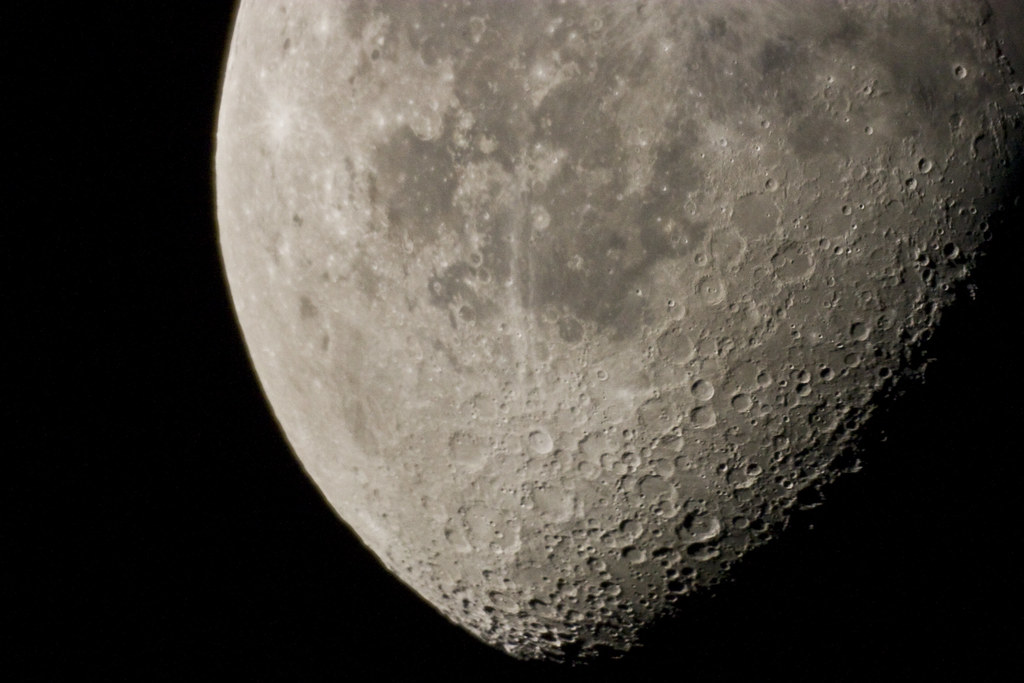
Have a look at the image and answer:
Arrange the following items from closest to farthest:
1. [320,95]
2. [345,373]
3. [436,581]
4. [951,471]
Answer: [951,471], [320,95], [345,373], [436,581]

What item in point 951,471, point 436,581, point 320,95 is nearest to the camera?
point 951,471

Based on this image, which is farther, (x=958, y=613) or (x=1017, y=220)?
(x=958, y=613)

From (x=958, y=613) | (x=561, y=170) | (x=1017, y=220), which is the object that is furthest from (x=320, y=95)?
(x=958, y=613)

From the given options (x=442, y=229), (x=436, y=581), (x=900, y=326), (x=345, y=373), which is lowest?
(x=436, y=581)

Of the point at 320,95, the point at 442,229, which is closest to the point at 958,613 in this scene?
the point at 442,229

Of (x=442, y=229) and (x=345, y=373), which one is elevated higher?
(x=442, y=229)

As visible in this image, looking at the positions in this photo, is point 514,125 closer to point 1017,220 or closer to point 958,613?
point 1017,220
